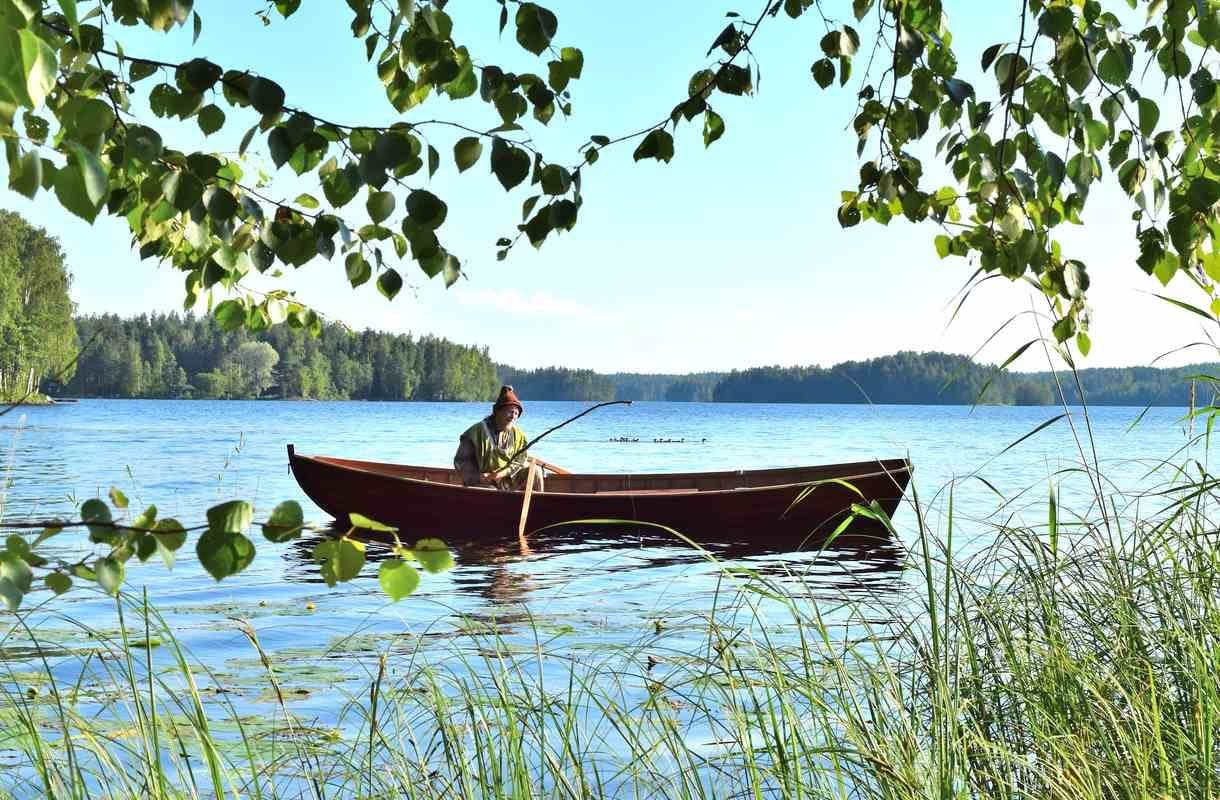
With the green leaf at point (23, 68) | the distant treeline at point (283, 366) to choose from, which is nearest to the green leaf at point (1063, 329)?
the green leaf at point (23, 68)

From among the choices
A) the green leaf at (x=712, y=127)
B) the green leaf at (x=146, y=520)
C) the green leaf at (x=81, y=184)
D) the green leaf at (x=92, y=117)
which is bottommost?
the green leaf at (x=146, y=520)

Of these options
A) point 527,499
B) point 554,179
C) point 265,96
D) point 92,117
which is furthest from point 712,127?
point 527,499

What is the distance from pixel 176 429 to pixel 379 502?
4382 centimetres

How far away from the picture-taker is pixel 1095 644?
3369 millimetres

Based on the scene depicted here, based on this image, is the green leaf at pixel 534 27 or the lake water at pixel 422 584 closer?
the green leaf at pixel 534 27

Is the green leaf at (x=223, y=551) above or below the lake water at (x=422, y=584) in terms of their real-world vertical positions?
above

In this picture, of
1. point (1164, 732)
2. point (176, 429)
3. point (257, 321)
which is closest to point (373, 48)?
point (257, 321)

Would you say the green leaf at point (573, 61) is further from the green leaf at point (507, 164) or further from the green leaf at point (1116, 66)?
the green leaf at point (1116, 66)

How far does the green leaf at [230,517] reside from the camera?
140 centimetres

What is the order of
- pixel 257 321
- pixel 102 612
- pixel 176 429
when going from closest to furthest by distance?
1. pixel 257 321
2. pixel 102 612
3. pixel 176 429

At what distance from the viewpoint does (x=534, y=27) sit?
8.04ft

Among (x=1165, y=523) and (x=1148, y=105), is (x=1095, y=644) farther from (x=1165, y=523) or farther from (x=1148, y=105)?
(x=1148, y=105)

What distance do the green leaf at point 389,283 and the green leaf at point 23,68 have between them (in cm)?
183

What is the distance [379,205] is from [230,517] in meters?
1.05
